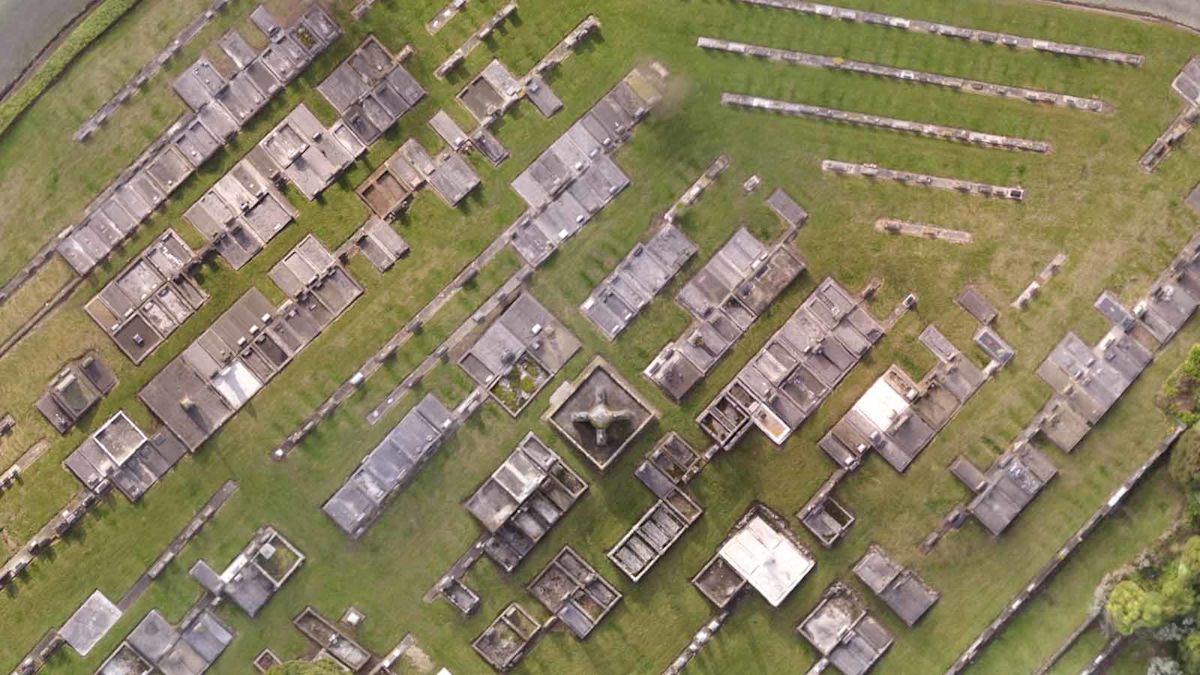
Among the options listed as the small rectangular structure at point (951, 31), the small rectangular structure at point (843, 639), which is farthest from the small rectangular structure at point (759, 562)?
the small rectangular structure at point (951, 31)

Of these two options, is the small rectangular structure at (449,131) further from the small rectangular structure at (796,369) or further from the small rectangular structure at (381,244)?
the small rectangular structure at (796,369)

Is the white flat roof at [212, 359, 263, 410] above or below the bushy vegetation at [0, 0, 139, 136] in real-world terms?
below

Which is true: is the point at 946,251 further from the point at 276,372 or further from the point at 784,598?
the point at 276,372

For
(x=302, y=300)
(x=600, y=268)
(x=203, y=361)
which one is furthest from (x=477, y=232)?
(x=203, y=361)

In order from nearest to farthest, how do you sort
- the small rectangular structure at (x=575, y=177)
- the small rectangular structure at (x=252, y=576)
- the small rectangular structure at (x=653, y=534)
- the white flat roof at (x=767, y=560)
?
the white flat roof at (x=767, y=560)
the small rectangular structure at (x=653, y=534)
the small rectangular structure at (x=252, y=576)
the small rectangular structure at (x=575, y=177)

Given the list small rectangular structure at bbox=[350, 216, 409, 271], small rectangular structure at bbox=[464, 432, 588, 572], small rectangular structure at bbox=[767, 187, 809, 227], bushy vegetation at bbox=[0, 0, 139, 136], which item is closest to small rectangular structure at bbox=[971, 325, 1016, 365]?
small rectangular structure at bbox=[767, 187, 809, 227]

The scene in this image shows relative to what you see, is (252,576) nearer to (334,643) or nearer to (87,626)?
(334,643)

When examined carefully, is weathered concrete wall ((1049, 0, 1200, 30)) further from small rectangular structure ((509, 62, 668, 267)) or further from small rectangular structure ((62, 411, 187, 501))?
small rectangular structure ((62, 411, 187, 501))
